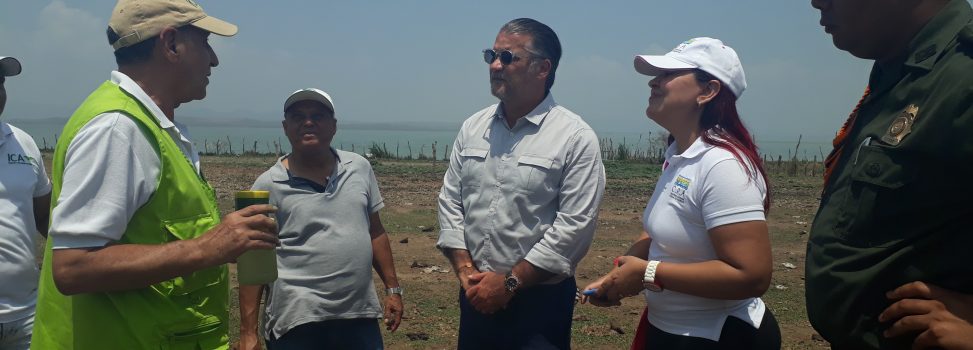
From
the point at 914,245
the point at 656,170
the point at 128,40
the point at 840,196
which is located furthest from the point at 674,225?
the point at 656,170

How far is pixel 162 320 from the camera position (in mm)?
2283

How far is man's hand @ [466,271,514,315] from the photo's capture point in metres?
3.38

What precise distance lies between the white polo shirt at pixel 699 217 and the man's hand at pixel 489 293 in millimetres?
811

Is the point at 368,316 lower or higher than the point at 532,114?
lower

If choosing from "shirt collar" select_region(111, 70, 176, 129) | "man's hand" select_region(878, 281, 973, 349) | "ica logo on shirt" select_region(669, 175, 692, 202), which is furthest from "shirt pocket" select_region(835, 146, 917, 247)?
"shirt collar" select_region(111, 70, 176, 129)

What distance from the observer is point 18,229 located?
11.3ft

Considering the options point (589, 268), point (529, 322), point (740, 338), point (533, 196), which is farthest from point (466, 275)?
point (589, 268)

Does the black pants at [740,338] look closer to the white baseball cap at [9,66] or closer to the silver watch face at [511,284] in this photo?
the silver watch face at [511,284]

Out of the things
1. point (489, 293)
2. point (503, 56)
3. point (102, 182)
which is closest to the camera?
point (102, 182)

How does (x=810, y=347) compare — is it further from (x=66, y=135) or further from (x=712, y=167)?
(x=66, y=135)

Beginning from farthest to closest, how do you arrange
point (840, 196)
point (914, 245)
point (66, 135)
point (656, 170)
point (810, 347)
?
point (656, 170), point (810, 347), point (66, 135), point (840, 196), point (914, 245)

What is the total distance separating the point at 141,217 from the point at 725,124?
2142mm

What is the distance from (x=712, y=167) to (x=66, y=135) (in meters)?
2.17

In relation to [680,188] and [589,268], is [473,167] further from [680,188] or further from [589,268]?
[589,268]
